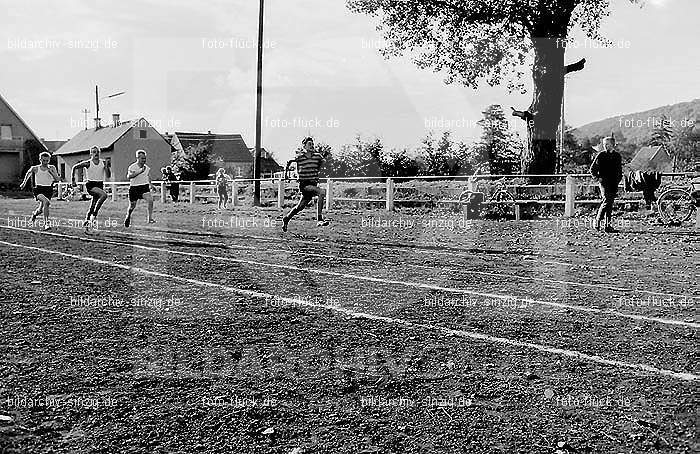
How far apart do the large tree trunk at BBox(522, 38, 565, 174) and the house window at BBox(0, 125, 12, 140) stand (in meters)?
58.5

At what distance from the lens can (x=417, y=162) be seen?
3762 cm

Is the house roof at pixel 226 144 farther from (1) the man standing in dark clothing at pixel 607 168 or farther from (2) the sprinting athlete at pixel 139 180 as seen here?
(1) the man standing in dark clothing at pixel 607 168

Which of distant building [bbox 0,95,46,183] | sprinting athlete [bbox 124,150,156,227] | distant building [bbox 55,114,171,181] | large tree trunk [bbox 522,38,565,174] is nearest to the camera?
sprinting athlete [bbox 124,150,156,227]

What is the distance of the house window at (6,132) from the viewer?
6956 cm

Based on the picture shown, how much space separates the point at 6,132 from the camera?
69.9m

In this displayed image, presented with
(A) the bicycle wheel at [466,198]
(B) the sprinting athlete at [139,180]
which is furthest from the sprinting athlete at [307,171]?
(A) the bicycle wheel at [466,198]

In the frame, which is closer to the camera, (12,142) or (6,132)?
(12,142)

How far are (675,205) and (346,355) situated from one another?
52.3 feet

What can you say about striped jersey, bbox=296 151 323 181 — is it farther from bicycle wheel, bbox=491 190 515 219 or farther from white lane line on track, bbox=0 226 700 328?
bicycle wheel, bbox=491 190 515 219

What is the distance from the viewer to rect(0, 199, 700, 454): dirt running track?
4062 mm

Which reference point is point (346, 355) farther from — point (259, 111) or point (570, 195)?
point (259, 111)

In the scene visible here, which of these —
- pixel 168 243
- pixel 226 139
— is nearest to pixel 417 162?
pixel 168 243

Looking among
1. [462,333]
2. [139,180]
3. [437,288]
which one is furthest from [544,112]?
[462,333]

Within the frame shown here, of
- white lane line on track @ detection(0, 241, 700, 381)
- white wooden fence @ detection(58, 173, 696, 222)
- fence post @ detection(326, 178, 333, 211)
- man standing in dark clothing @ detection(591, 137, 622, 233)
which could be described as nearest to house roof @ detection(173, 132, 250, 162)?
white wooden fence @ detection(58, 173, 696, 222)
